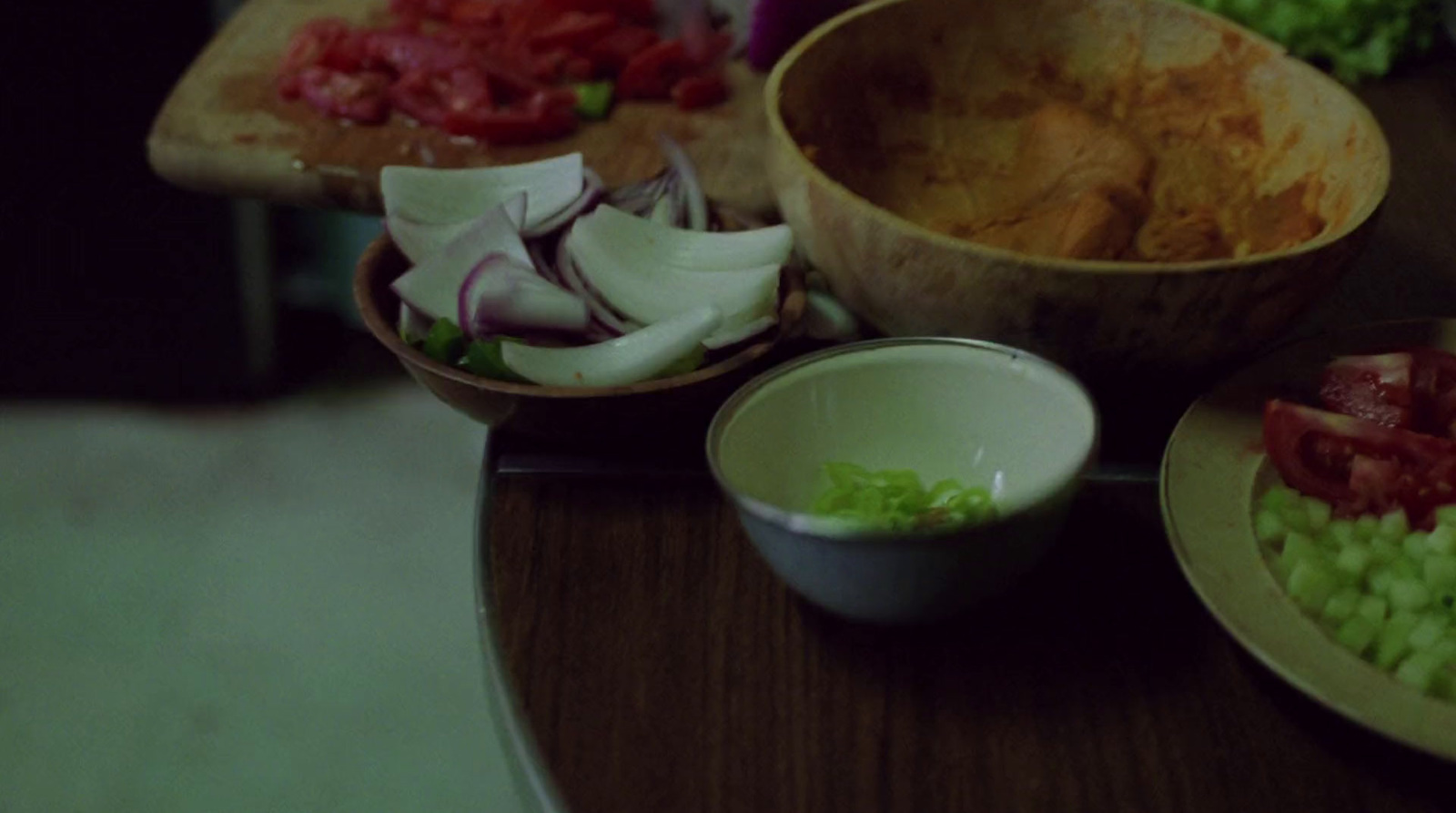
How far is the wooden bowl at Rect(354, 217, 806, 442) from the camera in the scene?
834mm

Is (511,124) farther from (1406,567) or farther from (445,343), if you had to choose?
(1406,567)

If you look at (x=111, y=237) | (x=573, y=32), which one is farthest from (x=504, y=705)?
(x=111, y=237)

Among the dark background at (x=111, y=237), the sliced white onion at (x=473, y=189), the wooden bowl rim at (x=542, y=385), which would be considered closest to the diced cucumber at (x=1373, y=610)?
the wooden bowl rim at (x=542, y=385)

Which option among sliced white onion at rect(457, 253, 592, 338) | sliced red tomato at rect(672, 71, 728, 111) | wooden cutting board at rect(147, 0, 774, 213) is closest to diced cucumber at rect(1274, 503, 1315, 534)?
sliced white onion at rect(457, 253, 592, 338)

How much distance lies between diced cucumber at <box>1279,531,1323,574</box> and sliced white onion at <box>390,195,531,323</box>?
1.68 feet

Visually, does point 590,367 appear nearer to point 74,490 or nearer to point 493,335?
point 493,335

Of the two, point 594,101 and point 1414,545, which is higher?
point 1414,545

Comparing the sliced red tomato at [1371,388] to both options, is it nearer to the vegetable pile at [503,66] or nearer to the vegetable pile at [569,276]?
the vegetable pile at [569,276]

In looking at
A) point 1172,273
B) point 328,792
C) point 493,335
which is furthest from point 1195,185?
point 328,792

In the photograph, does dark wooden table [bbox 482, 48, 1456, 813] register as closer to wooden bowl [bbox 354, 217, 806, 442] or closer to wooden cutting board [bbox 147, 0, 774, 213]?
wooden bowl [bbox 354, 217, 806, 442]

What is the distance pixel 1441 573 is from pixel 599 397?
474 mm

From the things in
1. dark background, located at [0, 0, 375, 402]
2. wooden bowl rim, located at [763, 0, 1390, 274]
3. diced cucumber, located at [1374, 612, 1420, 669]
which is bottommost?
dark background, located at [0, 0, 375, 402]

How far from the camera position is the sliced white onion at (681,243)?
3.11ft

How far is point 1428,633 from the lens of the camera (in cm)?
69
